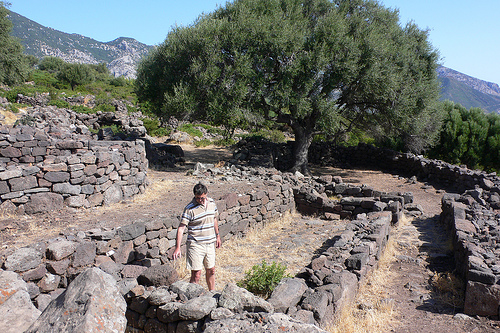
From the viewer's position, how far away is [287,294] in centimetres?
471

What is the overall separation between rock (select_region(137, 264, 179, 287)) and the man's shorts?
1.40ft

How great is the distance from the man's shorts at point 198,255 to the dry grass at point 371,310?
80.1 inches

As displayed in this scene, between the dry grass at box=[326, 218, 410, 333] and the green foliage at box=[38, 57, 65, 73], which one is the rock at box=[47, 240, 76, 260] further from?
the green foliage at box=[38, 57, 65, 73]

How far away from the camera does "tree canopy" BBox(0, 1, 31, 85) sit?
23.5 metres

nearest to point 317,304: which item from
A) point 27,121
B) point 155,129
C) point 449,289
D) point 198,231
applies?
point 198,231

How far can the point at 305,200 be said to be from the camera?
40.8 feet

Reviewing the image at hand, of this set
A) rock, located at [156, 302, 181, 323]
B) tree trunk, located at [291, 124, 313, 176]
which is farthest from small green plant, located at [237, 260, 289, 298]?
tree trunk, located at [291, 124, 313, 176]

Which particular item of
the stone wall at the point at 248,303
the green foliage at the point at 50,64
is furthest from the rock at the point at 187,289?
the green foliage at the point at 50,64

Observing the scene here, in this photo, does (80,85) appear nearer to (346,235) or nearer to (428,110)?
(428,110)

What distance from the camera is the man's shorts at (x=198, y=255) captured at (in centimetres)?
537

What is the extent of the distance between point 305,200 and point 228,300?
8848 mm

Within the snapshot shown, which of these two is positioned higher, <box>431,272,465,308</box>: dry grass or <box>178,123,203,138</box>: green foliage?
<box>178,123,203,138</box>: green foliage

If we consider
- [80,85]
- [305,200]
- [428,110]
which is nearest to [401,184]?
[428,110]

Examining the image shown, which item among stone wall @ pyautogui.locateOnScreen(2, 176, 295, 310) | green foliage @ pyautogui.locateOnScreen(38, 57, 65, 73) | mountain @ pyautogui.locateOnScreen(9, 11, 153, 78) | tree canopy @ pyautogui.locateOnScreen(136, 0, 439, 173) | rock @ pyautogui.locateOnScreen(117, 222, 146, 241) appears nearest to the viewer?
stone wall @ pyautogui.locateOnScreen(2, 176, 295, 310)
